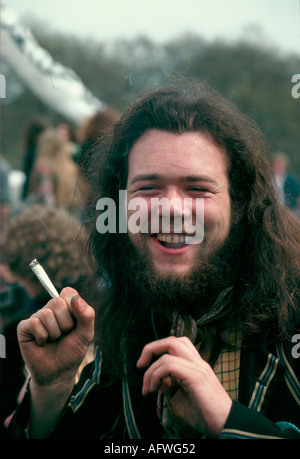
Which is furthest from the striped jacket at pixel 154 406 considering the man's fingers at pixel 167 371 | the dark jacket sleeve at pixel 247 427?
the man's fingers at pixel 167 371

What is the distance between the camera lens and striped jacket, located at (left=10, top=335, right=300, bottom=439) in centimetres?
129

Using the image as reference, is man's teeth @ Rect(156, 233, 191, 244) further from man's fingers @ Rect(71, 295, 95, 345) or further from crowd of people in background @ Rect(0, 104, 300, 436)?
crowd of people in background @ Rect(0, 104, 300, 436)

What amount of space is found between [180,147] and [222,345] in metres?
0.67

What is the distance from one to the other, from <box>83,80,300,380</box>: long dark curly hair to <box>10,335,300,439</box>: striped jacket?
0.30 feet

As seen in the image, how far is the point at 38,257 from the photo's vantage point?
226cm

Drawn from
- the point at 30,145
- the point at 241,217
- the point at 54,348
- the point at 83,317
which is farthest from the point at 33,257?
the point at 30,145

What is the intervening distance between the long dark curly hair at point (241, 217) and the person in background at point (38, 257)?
0.30 m

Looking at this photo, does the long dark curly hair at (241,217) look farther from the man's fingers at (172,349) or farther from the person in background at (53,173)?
the person in background at (53,173)

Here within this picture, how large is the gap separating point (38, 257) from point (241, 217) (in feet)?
3.34

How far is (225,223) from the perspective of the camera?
1632 millimetres

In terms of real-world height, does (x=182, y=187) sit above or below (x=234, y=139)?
below

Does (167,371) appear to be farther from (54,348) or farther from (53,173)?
(53,173)

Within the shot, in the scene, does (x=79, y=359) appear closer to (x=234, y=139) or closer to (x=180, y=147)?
(x=180, y=147)
